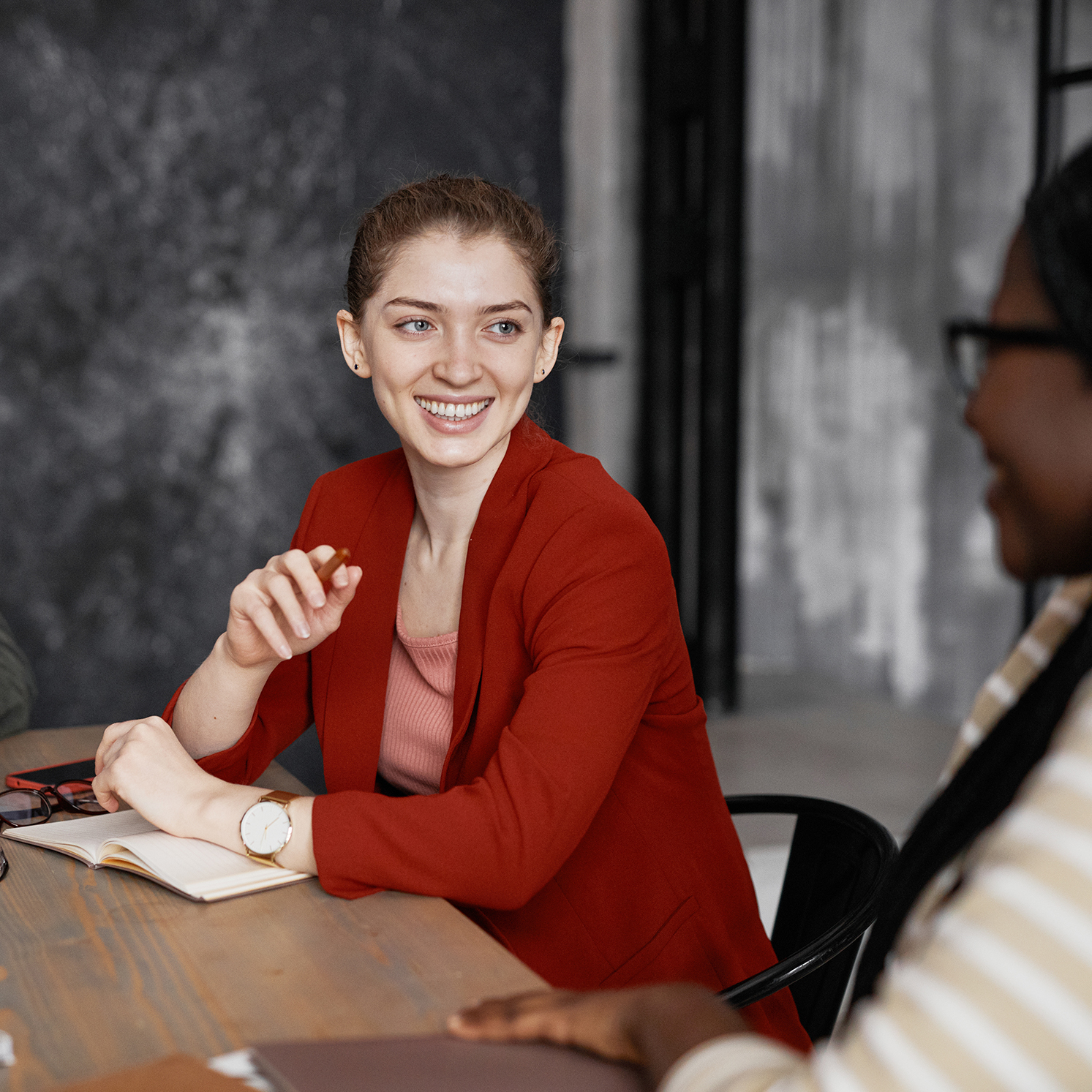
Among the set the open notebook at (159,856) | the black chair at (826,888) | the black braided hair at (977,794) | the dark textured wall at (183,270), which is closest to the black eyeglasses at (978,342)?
the black braided hair at (977,794)

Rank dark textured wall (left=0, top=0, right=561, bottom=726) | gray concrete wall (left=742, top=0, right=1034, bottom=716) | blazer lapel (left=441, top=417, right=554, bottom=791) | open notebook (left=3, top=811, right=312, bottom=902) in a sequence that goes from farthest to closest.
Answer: gray concrete wall (left=742, top=0, right=1034, bottom=716)
dark textured wall (left=0, top=0, right=561, bottom=726)
blazer lapel (left=441, top=417, right=554, bottom=791)
open notebook (left=3, top=811, right=312, bottom=902)

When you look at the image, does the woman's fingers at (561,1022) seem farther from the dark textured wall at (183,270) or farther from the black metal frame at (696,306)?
the black metal frame at (696,306)

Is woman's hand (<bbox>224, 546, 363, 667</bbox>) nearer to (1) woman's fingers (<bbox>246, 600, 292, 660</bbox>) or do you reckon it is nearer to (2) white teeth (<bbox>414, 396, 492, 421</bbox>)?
(1) woman's fingers (<bbox>246, 600, 292, 660</bbox>)

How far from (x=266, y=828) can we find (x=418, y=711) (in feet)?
1.29

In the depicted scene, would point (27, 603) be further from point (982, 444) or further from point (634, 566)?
point (982, 444)

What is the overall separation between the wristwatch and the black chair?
0.53 meters

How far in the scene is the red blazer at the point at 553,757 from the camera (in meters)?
1.13

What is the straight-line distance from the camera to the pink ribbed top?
1.49 meters

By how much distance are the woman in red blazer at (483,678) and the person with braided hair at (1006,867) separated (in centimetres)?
34

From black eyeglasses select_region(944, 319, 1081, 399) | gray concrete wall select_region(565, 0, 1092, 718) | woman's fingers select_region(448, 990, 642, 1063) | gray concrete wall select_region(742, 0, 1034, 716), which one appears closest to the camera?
black eyeglasses select_region(944, 319, 1081, 399)

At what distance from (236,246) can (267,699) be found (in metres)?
2.66

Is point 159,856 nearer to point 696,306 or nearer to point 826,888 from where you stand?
point 826,888

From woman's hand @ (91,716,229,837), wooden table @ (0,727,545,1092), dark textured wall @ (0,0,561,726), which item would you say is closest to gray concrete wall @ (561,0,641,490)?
dark textured wall @ (0,0,561,726)

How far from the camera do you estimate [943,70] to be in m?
5.21
